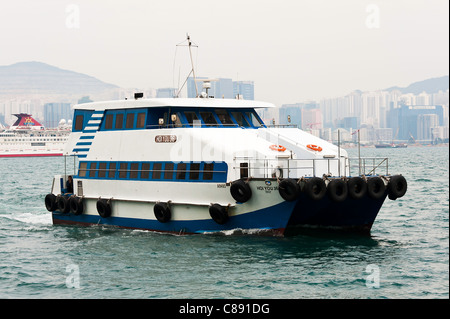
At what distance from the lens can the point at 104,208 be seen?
23734 mm

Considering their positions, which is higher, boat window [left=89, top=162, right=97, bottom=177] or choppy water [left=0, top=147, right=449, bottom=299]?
boat window [left=89, top=162, right=97, bottom=177]

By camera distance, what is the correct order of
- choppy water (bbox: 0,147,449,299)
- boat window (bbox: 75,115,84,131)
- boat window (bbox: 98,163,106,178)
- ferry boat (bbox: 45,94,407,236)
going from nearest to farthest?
choppy water (bbox: 0,147,449,299) < ferry boat (bbox: 45,94,407,236) < boat window (bbox: 98,163,106,178) < boat window (bbox: 75,115,84,131)

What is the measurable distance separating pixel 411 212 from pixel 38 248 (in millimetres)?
16097

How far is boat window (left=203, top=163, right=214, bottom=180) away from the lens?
20859mm

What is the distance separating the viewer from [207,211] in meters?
20.9

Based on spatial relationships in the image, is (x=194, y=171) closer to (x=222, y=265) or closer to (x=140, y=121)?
(x=140, y=121)

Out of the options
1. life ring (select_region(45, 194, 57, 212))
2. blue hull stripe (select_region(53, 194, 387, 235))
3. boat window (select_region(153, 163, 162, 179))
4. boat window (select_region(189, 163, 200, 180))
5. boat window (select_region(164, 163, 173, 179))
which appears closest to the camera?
blue hull stripe (select_region(53, 194, 387, 235))

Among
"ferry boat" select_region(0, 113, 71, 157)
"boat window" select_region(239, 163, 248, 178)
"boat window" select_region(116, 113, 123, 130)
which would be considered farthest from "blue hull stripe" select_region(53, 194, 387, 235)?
"ferry boat" select_region(0, 113, 71, 157)

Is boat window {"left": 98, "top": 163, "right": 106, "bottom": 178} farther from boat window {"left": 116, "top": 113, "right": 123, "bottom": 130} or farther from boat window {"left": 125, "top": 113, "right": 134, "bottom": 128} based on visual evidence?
boat window {"left": 125, "top": 113, "right": 134, "bottom": 128}

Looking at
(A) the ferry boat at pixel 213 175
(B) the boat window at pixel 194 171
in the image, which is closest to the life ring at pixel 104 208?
(A) the ferry boat at pixel 213 175

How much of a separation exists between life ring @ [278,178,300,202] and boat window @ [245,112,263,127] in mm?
4773

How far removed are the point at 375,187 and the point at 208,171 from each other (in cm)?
488

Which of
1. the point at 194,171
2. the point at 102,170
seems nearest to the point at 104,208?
the point at 102,170
